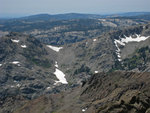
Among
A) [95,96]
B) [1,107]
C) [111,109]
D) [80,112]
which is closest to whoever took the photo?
[111,109]

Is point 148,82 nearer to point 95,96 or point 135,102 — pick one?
point 95,96

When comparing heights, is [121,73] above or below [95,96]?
above

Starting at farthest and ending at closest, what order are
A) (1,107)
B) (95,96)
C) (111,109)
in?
(1,107), (95,96), (111,109)

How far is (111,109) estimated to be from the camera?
7894 centimetres

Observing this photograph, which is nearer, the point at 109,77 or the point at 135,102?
the point at 135,102

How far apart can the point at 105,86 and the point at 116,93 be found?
25.6 m

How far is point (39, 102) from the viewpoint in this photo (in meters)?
158

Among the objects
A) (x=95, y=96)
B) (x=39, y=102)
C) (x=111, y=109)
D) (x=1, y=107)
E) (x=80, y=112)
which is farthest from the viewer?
(x=1, y=107)

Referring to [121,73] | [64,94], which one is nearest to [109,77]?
[121,73]

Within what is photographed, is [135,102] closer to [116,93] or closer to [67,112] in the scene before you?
[116,93]

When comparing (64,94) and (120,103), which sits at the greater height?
(120,103)

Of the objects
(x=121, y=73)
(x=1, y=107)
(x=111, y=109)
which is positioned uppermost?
(x=111, y=109)

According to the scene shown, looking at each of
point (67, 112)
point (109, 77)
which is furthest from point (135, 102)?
point (109, 77)

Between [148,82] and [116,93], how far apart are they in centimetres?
2068
